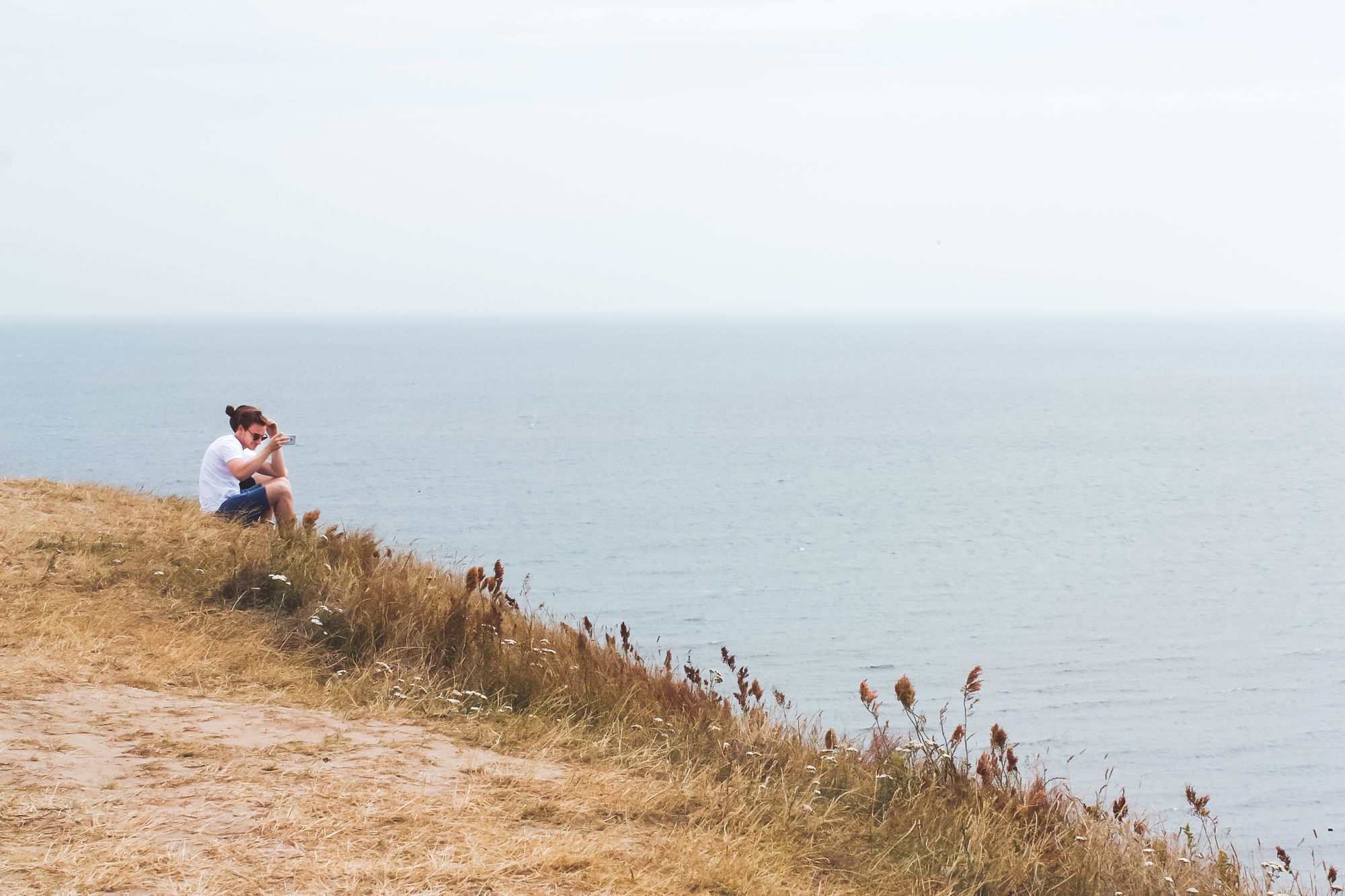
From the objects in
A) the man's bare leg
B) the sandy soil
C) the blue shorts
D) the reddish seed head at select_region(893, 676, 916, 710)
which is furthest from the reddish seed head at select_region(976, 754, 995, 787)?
the blue shorts

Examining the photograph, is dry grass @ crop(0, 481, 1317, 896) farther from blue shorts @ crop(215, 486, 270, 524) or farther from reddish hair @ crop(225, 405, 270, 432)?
reddish hair @ crop(225, 405, 270, 432)

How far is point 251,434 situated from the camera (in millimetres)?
10617

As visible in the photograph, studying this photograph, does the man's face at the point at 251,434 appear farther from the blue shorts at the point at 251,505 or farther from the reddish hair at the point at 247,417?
the blue shorts at the point at 251,505

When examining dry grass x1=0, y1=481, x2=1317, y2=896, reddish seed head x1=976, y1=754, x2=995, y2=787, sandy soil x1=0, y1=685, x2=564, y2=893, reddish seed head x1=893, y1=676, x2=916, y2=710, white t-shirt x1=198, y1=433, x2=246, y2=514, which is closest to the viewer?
dry grass x1=0, y1=481, x2=1317, y2=896

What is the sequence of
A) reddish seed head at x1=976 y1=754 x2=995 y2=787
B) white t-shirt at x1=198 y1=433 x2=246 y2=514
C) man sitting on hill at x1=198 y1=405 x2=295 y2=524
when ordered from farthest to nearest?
white t-shirt at x1=198 y1=433 x2=246 y2=514 < man sitting on hill at x1=198 y1=405 x2=295 y2=524 < reddish seed head at x1=976 y1=754 x2=995 y2=787

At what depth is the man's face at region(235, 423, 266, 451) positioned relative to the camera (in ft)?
34.6

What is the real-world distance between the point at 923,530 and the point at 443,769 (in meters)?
43.1

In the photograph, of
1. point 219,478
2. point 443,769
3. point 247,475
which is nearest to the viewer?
point 443,769

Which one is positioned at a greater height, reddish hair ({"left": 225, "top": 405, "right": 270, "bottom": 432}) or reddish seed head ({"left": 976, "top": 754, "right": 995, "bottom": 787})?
reddish hair ({"left": 225, "top": 405, "right": 270, "bottom": 432})

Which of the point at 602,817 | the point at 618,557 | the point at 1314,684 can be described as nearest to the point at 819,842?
the point at 602,817

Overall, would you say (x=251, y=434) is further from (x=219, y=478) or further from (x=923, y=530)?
(x=923, y=530)

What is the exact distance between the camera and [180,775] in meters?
4.88

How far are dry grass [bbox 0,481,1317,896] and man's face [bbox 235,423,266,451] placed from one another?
217 cm

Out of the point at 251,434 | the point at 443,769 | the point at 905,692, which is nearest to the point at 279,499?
the point at 251,434
